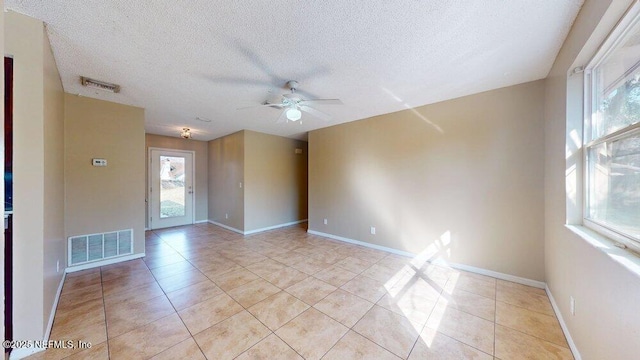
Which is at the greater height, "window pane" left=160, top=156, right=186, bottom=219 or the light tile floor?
"window pane" left=160, top=156, right=186, bottom=219

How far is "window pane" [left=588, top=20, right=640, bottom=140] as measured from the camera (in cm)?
128

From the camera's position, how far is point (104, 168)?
331 centimetres

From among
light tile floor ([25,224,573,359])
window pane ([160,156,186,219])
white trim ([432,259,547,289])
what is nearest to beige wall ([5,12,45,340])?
light tile floor ([25,224,573,359])

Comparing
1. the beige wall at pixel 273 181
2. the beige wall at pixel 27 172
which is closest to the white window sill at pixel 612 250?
the beige wall at pixel 27 172

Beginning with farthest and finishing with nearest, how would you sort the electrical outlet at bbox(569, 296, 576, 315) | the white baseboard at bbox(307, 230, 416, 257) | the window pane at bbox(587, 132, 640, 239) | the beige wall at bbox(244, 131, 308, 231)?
the beige wall at bbox(244, 131, 308, 231) < the white baseboard at bbox(307, 230, 416, 257) < the electrical outlet at bbox(569, 296, 576, 315) < the window pane at bbox(587, 132, 640, 239)

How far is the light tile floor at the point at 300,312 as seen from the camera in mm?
1725

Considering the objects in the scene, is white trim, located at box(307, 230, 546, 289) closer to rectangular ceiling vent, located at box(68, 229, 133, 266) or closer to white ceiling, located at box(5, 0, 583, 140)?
white ceiling, located at box(5, 0, 583, 140)

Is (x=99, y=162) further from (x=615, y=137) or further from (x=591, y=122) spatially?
(x=591, y=122)

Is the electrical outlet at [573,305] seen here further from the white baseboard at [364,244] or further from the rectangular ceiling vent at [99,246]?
the rectangular ceiling vent at [99,246]

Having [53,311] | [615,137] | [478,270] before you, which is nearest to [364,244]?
[478,270]

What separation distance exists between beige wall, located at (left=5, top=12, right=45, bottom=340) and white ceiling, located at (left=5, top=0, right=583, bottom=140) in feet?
0.68

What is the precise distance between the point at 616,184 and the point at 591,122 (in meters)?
0.65

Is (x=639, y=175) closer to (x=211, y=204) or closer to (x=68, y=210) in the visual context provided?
(x=68, y=210)

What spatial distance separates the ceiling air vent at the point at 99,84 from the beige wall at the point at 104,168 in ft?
2.17
